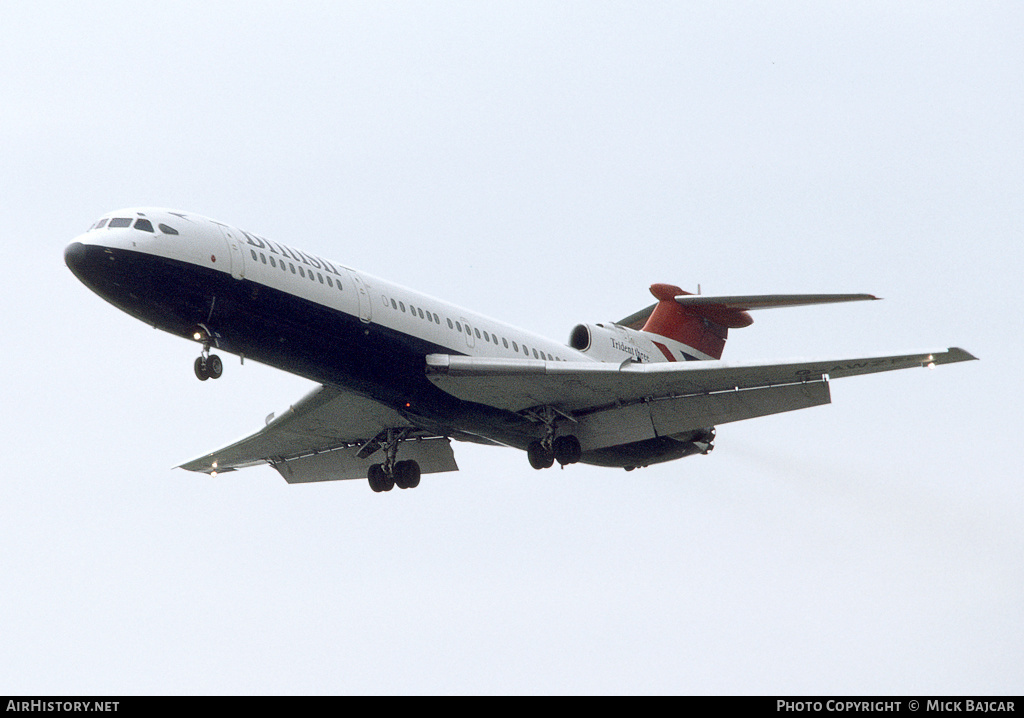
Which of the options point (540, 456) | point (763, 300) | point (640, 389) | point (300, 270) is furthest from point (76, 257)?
point (763, 300)

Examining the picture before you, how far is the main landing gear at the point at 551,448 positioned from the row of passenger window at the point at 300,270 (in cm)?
549

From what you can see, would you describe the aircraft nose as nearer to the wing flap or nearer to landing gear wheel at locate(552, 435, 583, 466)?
the wing flap

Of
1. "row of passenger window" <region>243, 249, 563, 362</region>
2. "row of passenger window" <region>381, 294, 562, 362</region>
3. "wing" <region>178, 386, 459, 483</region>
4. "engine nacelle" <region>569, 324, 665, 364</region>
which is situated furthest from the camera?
"engine nacelle" <region>569, 324, 665, 364</region>

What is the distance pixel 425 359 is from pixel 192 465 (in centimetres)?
914

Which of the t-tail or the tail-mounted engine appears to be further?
the t-tail

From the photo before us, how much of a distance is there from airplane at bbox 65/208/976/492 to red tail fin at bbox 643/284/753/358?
3 centimetres

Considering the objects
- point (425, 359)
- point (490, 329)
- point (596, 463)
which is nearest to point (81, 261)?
point (425, 359)

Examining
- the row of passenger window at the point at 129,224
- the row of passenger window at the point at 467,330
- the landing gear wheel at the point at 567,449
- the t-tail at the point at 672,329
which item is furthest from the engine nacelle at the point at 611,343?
the row of passenger window at the point at 129,224

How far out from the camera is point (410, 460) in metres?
31.2

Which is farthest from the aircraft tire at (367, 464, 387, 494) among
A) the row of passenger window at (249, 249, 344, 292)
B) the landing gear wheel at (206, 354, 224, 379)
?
the landing gear wheel at (206, 354, 224, 379)

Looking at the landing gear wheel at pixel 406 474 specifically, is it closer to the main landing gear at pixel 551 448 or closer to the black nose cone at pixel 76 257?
the main landing gear at pixel 551 448

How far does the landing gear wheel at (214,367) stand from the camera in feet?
81.0

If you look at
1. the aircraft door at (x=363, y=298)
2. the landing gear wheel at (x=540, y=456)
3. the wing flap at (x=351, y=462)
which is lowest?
the landing gear wheel at (x=540, y=456)

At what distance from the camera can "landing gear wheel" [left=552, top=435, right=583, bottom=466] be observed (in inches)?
1126
